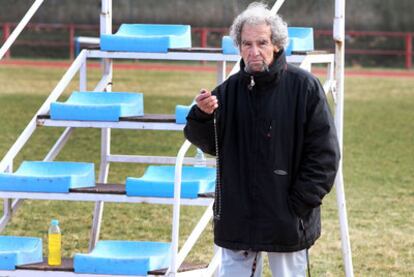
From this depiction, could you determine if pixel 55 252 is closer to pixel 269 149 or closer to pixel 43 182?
pixel 43 182

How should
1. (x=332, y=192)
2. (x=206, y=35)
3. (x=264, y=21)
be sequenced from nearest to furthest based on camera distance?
1. (x=264, y=21)
2. (x=332, y=192)
3. (x=206, y=35)

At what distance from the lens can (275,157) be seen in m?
5.94

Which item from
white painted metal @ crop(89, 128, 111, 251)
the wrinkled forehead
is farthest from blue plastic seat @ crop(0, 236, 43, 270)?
the wrinkled forehead


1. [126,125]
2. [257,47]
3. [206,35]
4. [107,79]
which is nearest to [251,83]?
[257,47]

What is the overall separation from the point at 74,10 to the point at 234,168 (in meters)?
43.2

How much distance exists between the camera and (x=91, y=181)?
7711 millimetres

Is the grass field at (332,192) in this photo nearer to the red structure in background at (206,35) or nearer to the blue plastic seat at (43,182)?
the blue plastic seat at (43,182)

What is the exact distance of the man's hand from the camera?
5863 mm

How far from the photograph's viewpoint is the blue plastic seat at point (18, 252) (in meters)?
7.30

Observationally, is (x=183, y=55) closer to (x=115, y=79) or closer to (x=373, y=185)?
(x=373, y=185)

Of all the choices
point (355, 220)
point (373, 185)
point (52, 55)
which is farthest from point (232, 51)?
point (52, 55)

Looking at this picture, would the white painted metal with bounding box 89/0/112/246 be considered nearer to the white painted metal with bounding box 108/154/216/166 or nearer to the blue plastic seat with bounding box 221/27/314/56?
the white painted metal with bounding box 108/154/216/166

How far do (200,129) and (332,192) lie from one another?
7.38 metres

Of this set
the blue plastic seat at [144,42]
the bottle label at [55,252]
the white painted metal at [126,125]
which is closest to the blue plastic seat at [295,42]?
the blue plastic seat at [144,42]
